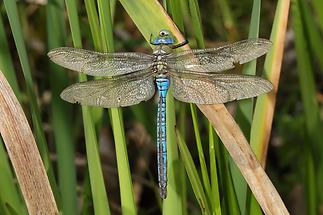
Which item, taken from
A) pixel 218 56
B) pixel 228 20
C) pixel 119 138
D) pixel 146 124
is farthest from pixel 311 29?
pixel 119 138

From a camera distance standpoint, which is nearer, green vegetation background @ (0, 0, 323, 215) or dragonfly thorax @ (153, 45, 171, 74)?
green vegetation background @ (0, 0, 323, 215)

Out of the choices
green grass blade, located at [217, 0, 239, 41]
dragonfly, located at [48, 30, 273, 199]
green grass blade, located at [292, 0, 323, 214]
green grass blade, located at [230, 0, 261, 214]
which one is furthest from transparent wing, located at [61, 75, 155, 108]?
green grass blade, located at [217, 0, 239, 41]

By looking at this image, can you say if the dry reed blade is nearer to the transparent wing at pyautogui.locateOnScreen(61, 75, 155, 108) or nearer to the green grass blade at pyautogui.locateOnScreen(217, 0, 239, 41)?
the transparent wing at pyautogui.locateOnScreen(61, 75, 155, 108)

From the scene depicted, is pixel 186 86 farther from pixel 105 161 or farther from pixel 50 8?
pixel 105 161

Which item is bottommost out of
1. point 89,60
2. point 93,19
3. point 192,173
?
point 192,173

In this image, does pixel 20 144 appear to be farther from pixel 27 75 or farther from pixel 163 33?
pixel 163 33

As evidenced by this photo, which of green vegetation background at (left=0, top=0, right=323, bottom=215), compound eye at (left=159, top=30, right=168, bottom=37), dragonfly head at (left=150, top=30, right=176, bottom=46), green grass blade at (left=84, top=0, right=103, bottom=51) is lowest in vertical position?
green vegetation background at (left=0, top=0, right=323, bottom=215)

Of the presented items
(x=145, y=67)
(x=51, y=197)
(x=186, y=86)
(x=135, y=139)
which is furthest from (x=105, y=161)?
(x=51, y=197)

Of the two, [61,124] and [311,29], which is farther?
[311,29]
